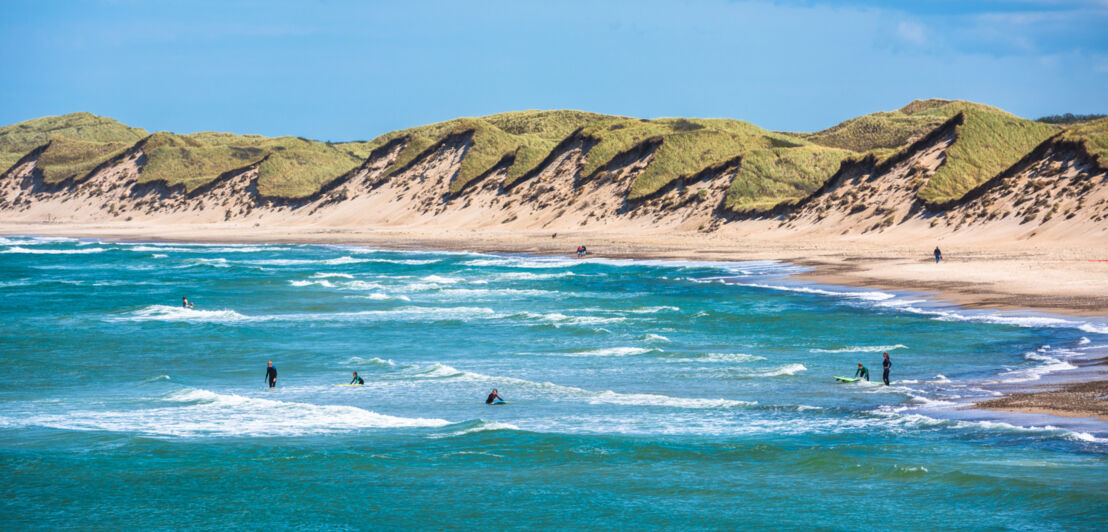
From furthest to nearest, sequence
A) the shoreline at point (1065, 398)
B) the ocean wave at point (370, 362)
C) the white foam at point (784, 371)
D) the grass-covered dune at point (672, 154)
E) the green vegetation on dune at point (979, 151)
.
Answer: the grass-covered dune at point (672, 154), the green vegetation on dune at point (979, 151), the ocean wave at point (370, 362), the white foam at point (784, 371), the shoreline at point (1065, 398)

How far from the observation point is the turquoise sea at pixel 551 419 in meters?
17.5

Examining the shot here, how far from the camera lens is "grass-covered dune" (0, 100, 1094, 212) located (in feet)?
291

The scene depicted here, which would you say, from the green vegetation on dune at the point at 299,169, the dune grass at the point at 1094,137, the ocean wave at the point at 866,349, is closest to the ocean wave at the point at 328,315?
the ocean wave at the point at 866,349

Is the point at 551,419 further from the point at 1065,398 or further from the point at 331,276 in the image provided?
the point at 331,276

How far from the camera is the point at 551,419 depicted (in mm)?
23969

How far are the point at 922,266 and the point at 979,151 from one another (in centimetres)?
3725

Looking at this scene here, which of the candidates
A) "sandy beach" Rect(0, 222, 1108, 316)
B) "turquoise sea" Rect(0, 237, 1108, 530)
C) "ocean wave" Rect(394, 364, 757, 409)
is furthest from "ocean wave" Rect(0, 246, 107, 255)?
"ocean wave" Rect(394, 364, 757, 409)

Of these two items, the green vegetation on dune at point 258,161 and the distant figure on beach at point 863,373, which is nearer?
the distant figure on beach at point 863,373

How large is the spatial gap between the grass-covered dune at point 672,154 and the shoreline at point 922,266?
1249 centimetres

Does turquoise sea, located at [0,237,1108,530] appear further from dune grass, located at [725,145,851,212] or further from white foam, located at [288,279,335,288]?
dune grass, located at [725,145,851,212]

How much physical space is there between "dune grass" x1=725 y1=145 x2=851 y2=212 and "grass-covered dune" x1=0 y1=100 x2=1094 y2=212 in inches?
5.2

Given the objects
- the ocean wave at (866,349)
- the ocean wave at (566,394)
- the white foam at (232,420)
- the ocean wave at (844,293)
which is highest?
the ocean wave at (844,293)

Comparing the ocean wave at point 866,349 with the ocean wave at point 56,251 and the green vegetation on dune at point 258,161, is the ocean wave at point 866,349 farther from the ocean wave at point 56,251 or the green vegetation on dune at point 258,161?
the green vegetation on dune at point 258,161

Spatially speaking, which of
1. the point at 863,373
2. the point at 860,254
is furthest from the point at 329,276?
the point at 863,373
